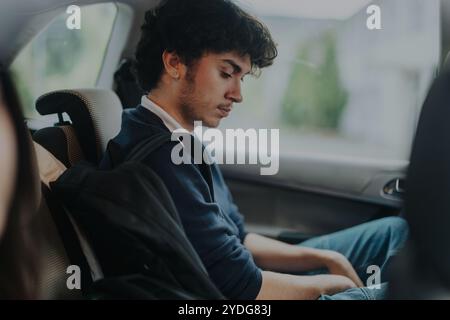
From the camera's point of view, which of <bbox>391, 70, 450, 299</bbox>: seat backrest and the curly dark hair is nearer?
<bbox>391, 70, 450, 299</bbox>: seat backrest

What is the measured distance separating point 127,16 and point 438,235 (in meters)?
0.90

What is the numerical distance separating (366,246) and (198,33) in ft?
2.33

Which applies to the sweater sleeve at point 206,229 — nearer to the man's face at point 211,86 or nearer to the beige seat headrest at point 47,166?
the man's face at point 211,86

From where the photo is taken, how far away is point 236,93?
53.0 inches

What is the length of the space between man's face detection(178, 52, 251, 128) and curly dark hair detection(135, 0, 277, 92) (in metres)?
0.02

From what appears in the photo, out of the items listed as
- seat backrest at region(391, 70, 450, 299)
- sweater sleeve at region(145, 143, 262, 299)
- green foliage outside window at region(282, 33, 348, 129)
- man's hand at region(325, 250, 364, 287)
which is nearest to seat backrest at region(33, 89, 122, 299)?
sweater sleeve at region(145, 143, 262, 299)

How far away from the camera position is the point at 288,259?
1470 mm

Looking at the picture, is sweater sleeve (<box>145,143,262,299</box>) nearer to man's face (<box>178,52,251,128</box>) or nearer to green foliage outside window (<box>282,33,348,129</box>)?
man's face (<box>178,52,251,128</box>)

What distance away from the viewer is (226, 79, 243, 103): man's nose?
1337 mm

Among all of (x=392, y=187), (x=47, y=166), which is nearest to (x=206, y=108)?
(x=47, y=166)

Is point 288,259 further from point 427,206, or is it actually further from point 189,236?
point 427,206

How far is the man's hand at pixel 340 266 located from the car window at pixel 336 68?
0.30 meters

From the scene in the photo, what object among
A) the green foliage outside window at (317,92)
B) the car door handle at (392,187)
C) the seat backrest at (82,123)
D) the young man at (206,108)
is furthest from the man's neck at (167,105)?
the car door handle at (392,187)

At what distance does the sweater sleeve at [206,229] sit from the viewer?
123 cm
